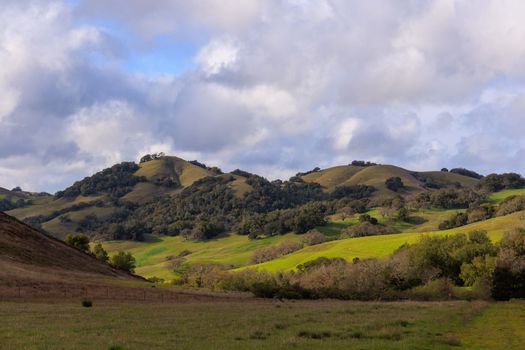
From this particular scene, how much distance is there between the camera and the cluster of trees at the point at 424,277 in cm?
8644

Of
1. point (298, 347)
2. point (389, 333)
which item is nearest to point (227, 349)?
point (298, 347)

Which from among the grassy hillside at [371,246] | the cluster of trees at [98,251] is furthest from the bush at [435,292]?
the cluster of trees at [98,251]

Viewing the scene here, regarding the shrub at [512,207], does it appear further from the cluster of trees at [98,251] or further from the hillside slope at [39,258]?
the hillside slope at [39,258]

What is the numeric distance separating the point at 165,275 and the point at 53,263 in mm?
93733

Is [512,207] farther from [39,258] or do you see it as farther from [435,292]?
[39,258]

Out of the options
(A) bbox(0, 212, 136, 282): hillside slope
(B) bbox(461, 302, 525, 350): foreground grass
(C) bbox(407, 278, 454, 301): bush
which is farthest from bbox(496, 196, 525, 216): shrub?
(B) bbox(461, 302, 525, 350): foreground grass

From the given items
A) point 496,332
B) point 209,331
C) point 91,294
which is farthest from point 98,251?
point 496,332

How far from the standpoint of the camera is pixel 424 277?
105125mm

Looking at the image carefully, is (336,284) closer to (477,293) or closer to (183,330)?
(477,293)

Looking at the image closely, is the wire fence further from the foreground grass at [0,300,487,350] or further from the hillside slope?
the foreground grass at [0,300,487,350]

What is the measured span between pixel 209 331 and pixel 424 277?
262ft

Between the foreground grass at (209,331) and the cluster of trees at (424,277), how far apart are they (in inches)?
1557

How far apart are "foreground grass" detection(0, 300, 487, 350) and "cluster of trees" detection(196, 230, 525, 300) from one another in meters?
39.5

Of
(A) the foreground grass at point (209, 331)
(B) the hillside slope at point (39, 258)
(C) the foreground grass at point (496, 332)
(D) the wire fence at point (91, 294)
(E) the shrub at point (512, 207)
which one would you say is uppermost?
(E) the shrub at point (512, 207)
